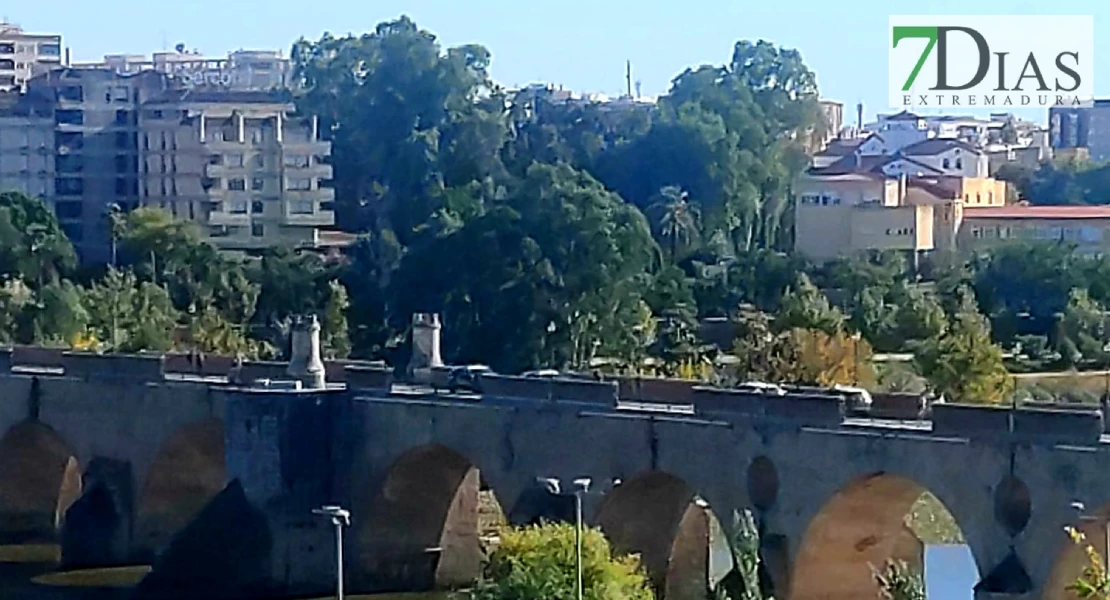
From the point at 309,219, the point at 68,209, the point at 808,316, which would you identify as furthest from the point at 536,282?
the point at 68,209

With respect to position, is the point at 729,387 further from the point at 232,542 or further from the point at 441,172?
the point at 441,172

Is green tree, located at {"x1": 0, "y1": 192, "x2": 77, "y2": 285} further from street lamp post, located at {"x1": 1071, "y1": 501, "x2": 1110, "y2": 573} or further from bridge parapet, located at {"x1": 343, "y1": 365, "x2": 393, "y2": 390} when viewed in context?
street lamp post, located at {"x1": 1071, "y1": 501, "x2": 1110, "y2": 573}

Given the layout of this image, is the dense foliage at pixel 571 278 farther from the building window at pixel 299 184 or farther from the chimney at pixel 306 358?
the chimney at pixel 306 358

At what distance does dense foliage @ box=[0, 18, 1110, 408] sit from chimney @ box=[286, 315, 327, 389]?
462 inches

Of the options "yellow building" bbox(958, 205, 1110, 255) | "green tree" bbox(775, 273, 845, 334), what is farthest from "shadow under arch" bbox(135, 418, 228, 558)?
"yellow building" bbox(958, 205, 1110, 255)

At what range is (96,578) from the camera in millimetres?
46094

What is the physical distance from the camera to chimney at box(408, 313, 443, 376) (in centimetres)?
4472

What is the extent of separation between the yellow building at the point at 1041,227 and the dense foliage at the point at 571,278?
3.04 meters

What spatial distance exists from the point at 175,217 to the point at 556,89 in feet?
239

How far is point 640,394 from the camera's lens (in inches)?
1601

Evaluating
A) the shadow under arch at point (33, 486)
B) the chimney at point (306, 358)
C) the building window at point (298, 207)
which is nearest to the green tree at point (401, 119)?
the building window at point (298, 207)

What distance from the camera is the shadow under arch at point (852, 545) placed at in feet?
119

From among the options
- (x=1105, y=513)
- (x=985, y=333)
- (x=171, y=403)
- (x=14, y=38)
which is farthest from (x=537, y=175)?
(x=14, y=38)

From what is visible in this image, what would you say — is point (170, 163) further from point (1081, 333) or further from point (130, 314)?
point (1081, 333)
